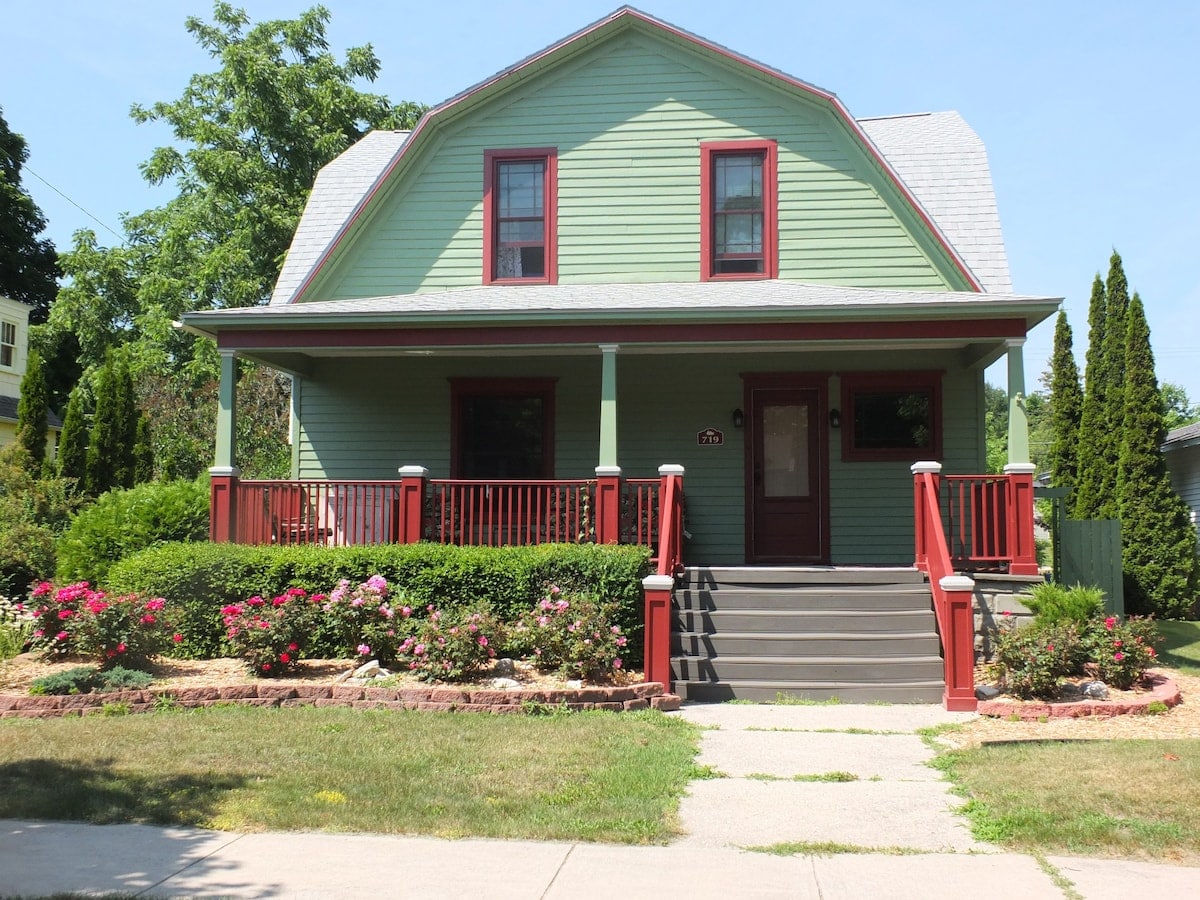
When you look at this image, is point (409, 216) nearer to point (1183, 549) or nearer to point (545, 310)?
point (545, 310)

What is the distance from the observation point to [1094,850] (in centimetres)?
503

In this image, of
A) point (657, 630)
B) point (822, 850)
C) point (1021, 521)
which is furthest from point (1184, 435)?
point (822, 850)

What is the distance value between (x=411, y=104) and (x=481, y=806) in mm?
26329

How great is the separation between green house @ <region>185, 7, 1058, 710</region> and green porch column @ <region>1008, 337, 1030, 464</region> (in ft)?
4.22

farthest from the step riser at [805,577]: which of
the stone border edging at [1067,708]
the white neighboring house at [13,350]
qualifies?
the white neighboring house at [13,350]

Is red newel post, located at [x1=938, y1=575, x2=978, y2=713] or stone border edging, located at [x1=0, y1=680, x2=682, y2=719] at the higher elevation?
red newel post, located at [x1=938, y1=575, x2=978, y2=713]

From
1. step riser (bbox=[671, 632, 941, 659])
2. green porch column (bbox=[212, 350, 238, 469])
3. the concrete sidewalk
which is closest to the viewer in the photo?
the concrete sidewalk

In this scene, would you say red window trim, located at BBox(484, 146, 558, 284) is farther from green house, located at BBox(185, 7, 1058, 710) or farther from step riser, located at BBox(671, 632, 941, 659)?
step riser, located at BBox(671, 632, 941, 659)

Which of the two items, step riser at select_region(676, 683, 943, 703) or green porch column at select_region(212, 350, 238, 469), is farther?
green porch column at select_region(212, 350, 238, 469)

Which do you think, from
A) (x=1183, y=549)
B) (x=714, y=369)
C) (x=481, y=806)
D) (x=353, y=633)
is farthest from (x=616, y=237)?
(x=1183, y=549)

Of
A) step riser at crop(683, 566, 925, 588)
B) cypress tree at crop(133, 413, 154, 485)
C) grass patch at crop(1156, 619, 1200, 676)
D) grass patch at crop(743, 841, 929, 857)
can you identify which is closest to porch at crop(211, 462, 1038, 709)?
step riser at crop(683, 566, 925, 588)

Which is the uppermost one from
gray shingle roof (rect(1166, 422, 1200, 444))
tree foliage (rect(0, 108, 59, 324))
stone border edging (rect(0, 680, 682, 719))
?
tree foliage (rect(0, 108, 59, 324))

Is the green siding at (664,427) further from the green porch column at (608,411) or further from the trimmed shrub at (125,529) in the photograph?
the trimmed shrub at (125,529)

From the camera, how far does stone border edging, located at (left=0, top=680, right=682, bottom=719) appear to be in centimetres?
830
